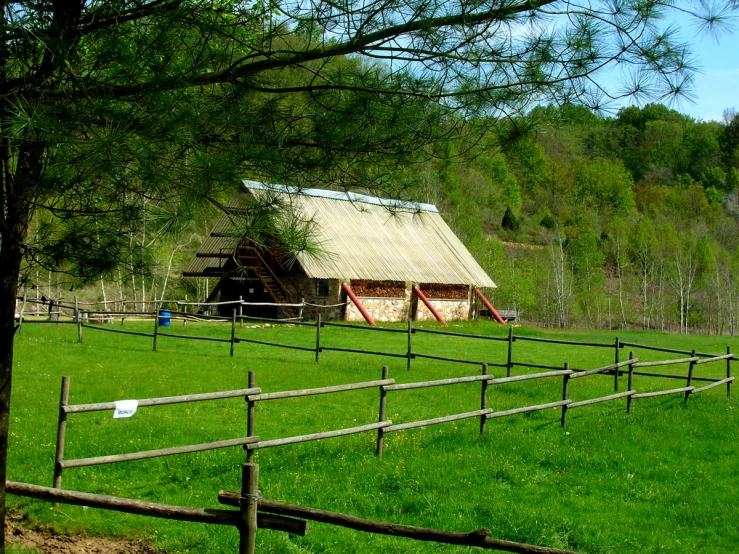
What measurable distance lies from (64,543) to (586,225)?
62.2 metres

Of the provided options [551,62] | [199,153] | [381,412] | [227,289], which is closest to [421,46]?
[551,62]

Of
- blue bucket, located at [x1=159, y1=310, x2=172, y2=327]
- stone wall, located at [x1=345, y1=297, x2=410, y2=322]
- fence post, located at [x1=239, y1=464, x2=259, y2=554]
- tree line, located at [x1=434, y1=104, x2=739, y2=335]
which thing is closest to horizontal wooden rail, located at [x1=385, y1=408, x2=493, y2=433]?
fence post, located at [x1=239, y1=464, x2=259, y2=554]

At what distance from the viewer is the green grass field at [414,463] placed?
632cm

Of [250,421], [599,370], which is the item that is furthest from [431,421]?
[599,370]

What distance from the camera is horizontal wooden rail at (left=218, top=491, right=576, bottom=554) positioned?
426cm

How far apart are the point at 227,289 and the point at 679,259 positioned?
110 ft

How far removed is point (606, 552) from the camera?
598cm

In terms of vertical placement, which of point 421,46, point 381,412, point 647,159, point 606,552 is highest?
point 647,159

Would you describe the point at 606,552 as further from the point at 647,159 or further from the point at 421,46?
the point at 647,159

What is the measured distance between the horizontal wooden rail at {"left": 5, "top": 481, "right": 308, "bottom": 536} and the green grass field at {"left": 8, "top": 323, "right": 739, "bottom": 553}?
1212 mm

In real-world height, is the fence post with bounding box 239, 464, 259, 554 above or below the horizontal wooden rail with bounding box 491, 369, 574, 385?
below

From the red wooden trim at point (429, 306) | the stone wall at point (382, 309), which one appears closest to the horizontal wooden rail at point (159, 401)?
the stone wall at point (382, 309)

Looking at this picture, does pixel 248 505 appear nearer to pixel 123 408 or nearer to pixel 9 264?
pixel 9 264

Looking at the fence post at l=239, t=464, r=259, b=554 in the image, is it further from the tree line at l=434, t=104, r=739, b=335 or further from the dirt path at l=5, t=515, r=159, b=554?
the tree line at l=434, t=104, r=739, b=335
